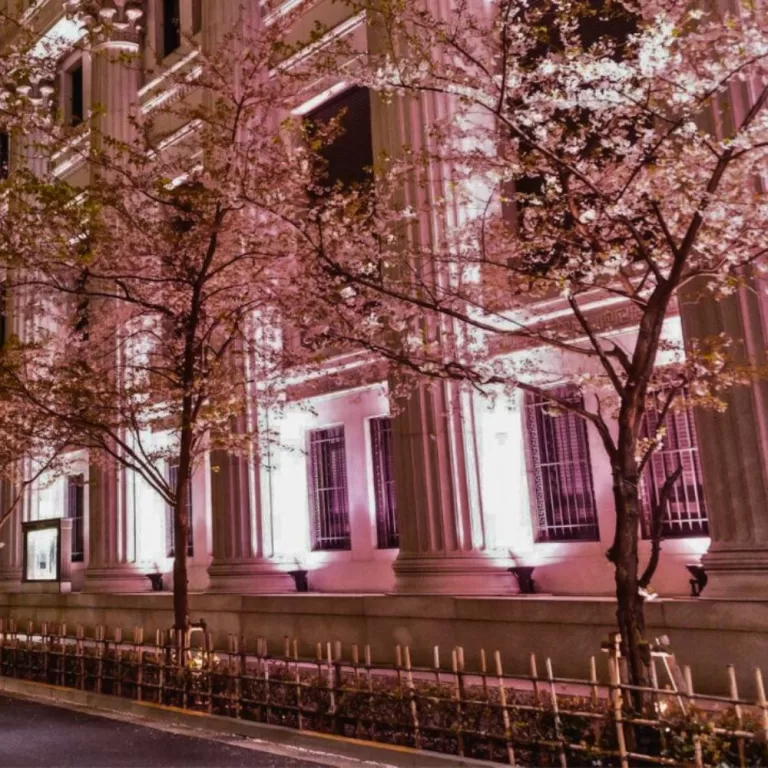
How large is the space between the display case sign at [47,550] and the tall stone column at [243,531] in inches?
229

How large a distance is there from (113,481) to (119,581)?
2.64 metres

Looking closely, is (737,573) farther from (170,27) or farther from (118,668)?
(170,27)

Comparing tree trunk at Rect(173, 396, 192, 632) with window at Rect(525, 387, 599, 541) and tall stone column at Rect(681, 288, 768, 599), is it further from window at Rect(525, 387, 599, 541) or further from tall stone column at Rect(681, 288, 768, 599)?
tall stone column at Rect(681, 288, 768, 599)

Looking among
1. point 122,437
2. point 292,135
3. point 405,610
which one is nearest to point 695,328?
point 405,610

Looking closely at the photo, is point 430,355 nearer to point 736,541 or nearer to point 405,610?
point 736,541

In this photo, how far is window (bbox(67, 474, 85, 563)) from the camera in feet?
86.8

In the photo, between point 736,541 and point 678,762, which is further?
point 736,541

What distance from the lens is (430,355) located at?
9539mm

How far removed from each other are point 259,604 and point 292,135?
30.2ft

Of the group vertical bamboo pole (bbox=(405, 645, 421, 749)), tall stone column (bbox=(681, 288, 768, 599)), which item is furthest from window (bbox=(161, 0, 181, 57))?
vertical bamboo pole (bbox=(405, 645, 421, 749))

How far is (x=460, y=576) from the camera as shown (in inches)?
544

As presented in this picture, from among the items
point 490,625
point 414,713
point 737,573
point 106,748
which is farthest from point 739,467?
point 106,748

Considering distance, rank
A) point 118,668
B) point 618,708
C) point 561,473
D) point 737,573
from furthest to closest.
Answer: point 561,473
point 118,668
point 737,573
point 618,708

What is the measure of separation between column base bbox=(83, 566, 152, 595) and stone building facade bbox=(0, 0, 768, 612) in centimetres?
5
